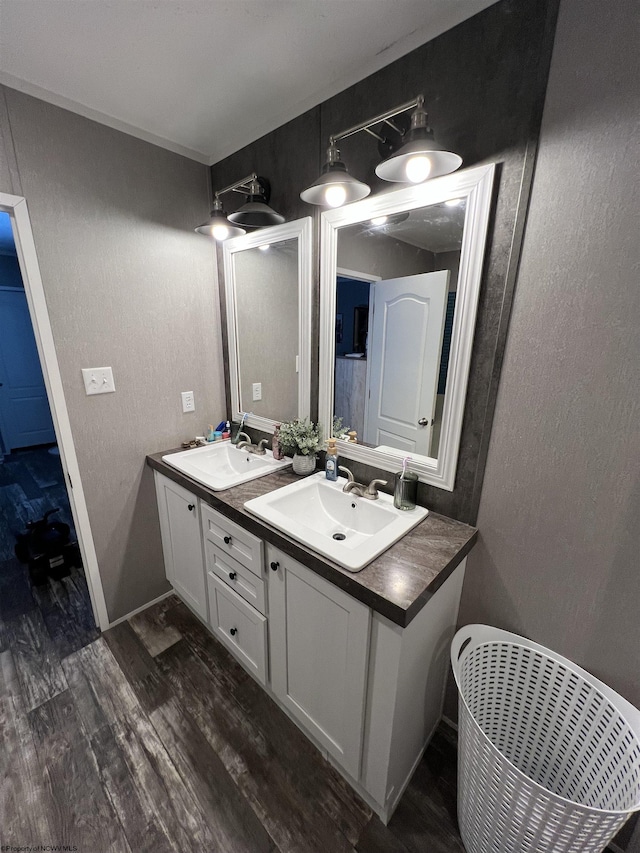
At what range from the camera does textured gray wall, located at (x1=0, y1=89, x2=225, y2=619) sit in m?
1.44

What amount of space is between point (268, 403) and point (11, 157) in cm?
142

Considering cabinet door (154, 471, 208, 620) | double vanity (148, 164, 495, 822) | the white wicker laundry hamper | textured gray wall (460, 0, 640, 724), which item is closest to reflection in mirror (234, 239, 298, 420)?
double vanity (148, 164, 495, 822)

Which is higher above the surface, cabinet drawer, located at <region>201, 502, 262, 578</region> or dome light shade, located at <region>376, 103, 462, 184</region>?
dome light shade, located at <region>376, 103, 462, 184</region>

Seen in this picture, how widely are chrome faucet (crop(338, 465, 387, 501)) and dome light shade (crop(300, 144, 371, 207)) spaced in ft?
3.40

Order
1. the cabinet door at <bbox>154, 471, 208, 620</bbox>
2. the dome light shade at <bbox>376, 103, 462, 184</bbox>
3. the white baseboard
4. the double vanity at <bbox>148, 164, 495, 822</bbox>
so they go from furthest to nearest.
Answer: the white baseboard
the cabinet door at <bbox>154, 471, 208, 620</bbox>
the double vanity at <bbox>148, 164, 495, 822</bbox>
the dome light shade at <bbox>376, 103, 462, 184</bbox>

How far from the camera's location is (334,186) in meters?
1.11

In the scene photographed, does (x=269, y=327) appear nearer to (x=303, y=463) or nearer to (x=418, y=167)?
(x=303, y=463)

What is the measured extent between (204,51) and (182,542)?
2.01 meters

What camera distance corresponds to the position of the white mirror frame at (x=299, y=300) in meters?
1.56

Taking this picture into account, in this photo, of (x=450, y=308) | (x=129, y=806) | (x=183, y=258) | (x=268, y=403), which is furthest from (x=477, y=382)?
(x=129, y=806)

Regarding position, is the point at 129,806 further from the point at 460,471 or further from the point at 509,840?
the point at 460,471

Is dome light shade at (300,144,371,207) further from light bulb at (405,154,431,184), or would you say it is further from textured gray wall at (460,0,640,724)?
textured gray wall at (460,0,640,724)

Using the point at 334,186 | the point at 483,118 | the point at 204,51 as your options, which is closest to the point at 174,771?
the point at 334,186

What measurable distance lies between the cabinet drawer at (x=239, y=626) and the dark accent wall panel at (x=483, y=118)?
860mm
